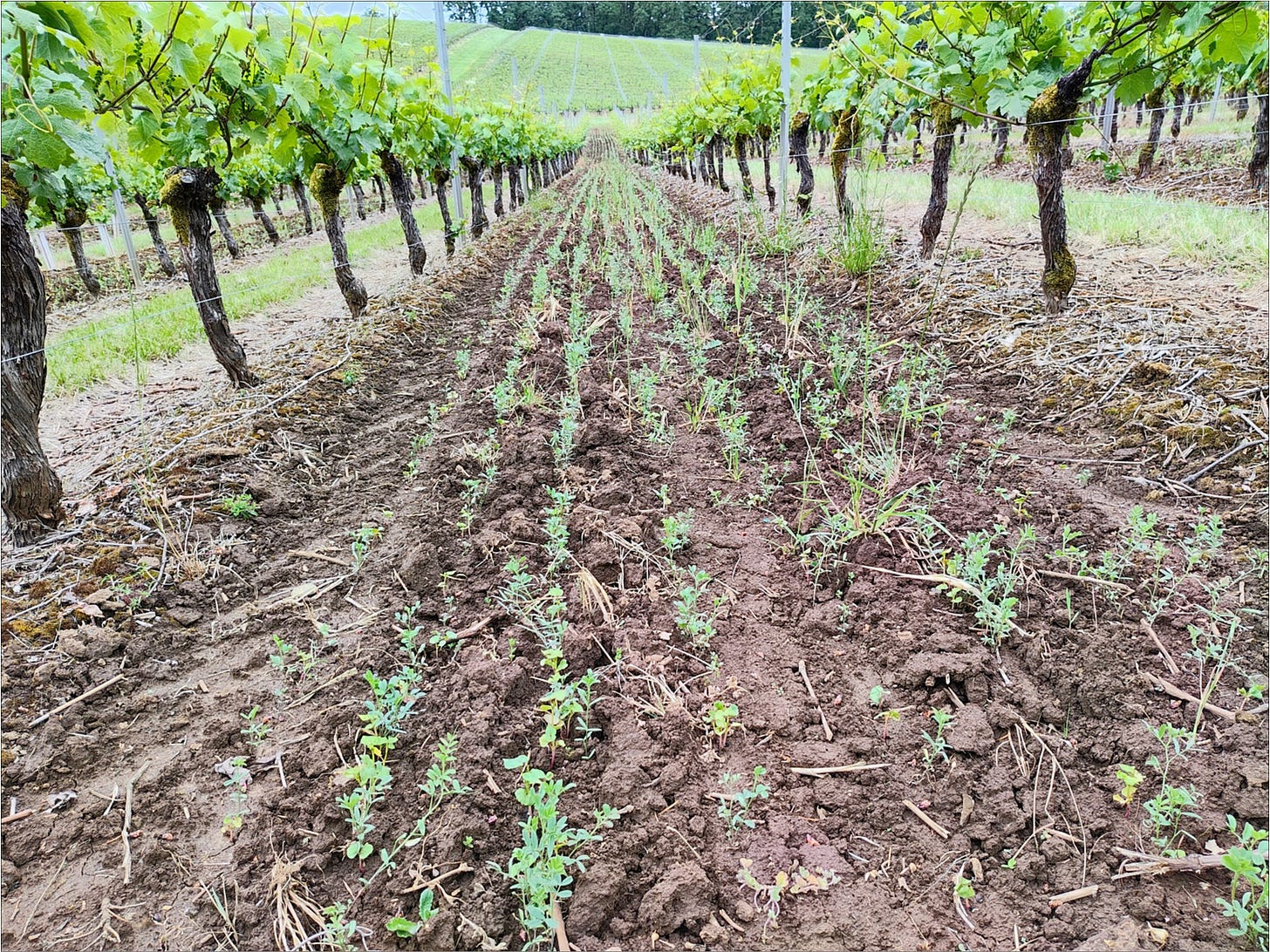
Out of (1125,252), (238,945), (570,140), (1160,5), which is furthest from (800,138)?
(570,140)

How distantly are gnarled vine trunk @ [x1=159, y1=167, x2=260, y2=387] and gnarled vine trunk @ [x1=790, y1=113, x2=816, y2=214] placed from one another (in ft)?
24.7

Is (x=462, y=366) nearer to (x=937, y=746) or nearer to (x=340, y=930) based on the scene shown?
(x=340, y=930)

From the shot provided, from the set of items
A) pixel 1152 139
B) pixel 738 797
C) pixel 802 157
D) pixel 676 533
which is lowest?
pixel 738 797

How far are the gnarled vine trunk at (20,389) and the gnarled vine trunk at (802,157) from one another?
8801mm

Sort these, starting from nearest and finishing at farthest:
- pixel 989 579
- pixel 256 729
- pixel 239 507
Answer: pixel 256 729 < pixel 989 579 < pixel 239 507

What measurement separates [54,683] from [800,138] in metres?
11.7

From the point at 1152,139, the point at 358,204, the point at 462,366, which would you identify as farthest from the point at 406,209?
the point at 1152,139

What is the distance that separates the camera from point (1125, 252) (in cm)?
586

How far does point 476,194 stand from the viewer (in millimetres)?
13719

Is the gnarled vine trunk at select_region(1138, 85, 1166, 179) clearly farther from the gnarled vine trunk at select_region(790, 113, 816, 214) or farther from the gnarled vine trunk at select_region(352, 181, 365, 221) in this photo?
the gnarled vine trunk at select_region(352, 181, 365, 221)

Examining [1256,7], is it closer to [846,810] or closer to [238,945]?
[846,810]

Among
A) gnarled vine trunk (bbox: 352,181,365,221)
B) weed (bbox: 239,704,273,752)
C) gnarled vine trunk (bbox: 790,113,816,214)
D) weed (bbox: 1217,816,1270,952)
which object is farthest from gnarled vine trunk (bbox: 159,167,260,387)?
gnarled vine trunk (bbox: 352,181,365,221)

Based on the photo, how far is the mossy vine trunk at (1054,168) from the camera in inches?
178

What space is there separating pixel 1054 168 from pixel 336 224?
7124 mm
